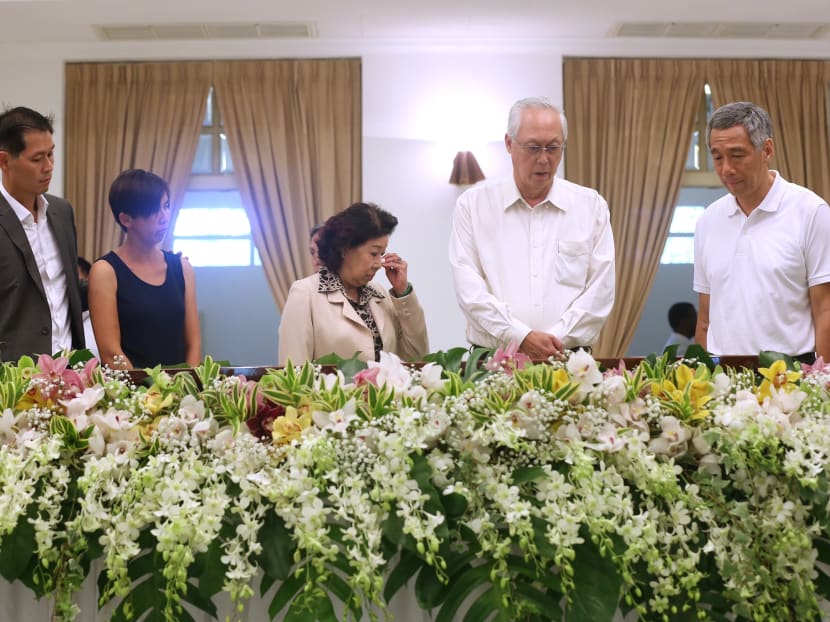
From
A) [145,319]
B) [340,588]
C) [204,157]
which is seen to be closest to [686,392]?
[340,588]

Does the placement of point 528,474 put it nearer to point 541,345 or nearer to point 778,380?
point 778,380

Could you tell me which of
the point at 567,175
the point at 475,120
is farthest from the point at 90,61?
the point at 567,175

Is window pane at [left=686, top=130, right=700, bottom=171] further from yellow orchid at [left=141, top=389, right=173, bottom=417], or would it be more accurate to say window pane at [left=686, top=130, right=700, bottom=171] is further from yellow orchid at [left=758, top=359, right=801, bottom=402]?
yellow orchid at [left=141, top=389, right=173, bottom=417]

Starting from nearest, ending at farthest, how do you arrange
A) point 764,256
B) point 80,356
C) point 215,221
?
point 80,356
point 764,256
point 215,221

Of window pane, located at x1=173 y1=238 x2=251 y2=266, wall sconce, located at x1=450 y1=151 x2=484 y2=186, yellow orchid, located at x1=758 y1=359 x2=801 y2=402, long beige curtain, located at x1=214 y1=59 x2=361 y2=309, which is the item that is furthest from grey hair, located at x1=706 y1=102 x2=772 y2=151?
window pane, located at x1=173 y1=238 x2=251 y2=266

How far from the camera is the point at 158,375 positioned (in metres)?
1.72

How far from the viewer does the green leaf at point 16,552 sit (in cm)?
146

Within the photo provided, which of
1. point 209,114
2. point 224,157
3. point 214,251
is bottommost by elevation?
point 214,251

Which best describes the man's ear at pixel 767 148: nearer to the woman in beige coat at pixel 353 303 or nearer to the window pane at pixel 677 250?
the woman in beige coat at pixel 353 303

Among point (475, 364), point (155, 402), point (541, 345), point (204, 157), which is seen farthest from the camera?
point (204, 157)

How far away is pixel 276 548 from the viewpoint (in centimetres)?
146

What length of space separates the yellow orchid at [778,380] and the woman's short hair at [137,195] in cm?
207

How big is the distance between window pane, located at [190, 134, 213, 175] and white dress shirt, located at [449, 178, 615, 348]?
4689 mm

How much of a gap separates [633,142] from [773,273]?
14.4 ft
